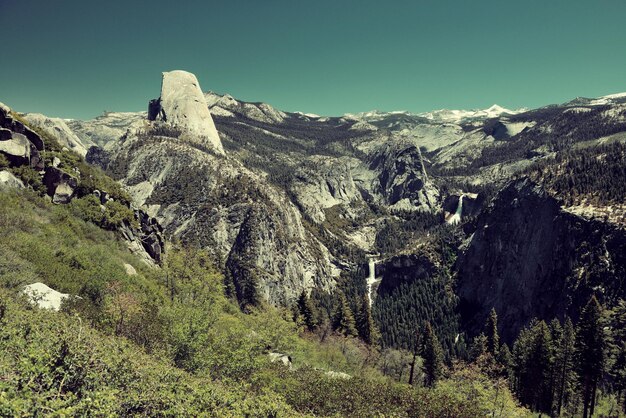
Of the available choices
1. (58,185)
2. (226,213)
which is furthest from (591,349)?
(226,213)

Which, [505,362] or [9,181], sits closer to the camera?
[9,181]

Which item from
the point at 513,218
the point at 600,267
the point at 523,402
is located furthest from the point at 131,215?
the point at 513,218

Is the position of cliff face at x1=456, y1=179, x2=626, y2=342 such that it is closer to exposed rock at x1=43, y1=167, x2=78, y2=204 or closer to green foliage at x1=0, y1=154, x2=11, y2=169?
exposed rock at x1=43, y1=167, x2=78, y2=204

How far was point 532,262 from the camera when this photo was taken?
120438 mm

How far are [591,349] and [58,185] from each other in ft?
263

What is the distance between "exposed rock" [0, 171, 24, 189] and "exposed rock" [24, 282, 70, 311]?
22161mm

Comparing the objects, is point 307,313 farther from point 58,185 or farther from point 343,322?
point 58,185

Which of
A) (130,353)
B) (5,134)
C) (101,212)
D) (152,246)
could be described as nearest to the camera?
(130,353)

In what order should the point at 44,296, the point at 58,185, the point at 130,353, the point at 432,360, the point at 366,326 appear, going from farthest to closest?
the point at 366,326
the point at 432,360
the point at 58,185
the point at 44,296
the point at 130,353

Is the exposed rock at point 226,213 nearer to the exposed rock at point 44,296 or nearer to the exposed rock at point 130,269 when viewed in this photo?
the exposed rock at point 130,269

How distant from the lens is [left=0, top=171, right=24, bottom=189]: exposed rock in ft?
Result: 140

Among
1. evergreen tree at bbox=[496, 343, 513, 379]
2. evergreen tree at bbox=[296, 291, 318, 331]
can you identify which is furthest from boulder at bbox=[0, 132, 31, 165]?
evergreen tree at bbox=[496, 343, 513, 379]

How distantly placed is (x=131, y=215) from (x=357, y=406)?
49.6 metres

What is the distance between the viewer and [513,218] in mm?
136250
